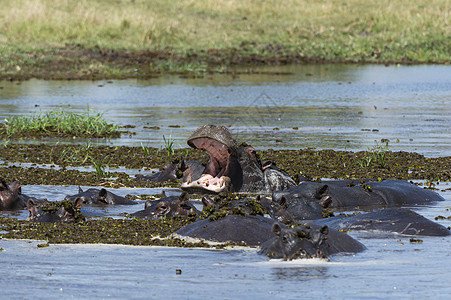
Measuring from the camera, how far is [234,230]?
668 centimetres

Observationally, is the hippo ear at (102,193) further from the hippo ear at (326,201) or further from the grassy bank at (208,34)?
the grassy bank at (208,34)

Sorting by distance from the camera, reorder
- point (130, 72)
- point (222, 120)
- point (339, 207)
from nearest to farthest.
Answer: point (339, 207) < point (222, 120) < point (130, 72)

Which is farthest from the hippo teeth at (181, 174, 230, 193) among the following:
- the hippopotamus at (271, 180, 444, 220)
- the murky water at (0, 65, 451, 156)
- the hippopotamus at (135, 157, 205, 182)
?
the murky water at (0, 65, 451, 156)

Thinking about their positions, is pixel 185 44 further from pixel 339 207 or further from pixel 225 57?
pixel 339 207

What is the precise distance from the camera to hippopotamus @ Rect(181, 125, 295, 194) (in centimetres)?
898

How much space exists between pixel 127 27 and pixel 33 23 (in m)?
4.01

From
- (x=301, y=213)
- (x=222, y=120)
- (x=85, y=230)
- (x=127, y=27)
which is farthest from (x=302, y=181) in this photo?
(x=127, y=27)

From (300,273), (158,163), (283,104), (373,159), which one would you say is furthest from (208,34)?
(300,273)

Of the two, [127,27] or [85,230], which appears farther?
[127,27]

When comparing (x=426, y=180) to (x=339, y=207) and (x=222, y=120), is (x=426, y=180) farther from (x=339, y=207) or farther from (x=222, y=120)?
(x=222, y=120)

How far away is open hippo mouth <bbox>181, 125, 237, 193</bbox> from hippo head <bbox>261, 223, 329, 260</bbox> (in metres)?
3.00

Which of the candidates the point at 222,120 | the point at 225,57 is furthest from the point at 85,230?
the point at 225,57

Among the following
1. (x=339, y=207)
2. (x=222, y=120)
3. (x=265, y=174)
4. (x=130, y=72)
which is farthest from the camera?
(x=130, y=72)

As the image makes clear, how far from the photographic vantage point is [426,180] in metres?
10.3
